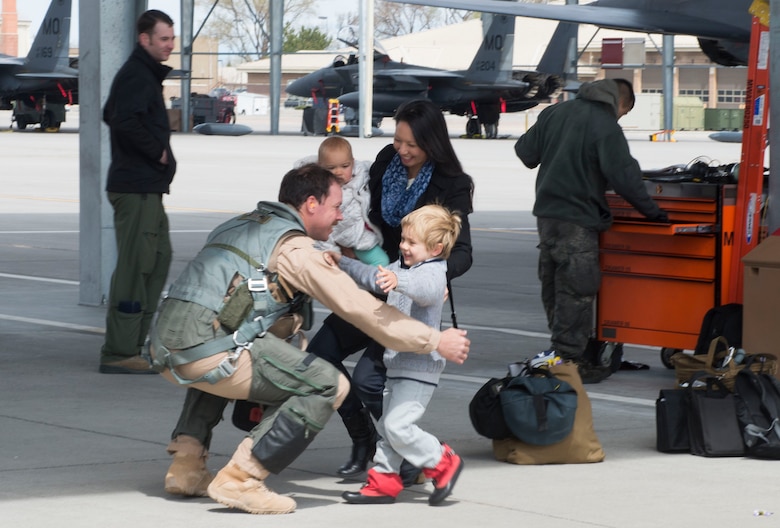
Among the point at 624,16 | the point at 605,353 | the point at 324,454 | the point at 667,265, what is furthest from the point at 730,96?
the point at 324,454

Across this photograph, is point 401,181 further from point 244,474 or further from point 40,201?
point 40,201

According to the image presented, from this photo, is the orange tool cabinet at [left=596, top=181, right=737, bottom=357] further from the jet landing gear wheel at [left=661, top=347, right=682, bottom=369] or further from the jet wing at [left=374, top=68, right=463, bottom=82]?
the jet wing at [left=374, top=68, right=463, bottom=82]

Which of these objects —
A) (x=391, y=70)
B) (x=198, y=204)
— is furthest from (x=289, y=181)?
(x=391, y=70)

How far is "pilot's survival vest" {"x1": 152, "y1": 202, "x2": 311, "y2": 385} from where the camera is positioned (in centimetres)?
544

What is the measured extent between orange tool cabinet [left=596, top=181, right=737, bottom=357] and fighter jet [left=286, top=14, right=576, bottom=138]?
45.9m

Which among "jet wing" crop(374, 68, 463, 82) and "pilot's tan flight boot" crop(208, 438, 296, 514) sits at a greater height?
"jet wing" crop(374, 68, 463, 82)

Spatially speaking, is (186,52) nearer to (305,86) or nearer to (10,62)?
(305,86)

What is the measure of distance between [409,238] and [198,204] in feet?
58.9

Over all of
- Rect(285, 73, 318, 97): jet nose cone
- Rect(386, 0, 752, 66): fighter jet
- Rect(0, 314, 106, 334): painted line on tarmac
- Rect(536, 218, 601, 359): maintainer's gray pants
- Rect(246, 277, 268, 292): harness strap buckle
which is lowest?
Rect(0, 314, 106, 334): painted line on tarmac

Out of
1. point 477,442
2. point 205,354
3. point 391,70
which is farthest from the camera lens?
point 391,70

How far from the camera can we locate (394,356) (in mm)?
5715

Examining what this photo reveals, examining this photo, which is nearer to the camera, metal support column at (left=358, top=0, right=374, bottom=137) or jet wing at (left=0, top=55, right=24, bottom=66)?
metal support column at (left=358, top=0, right=374, bottom=137)

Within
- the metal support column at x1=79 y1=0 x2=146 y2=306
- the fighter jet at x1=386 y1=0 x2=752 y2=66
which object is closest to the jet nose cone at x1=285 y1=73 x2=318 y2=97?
the fighter jet at x1=386 y1=0 x2=752 y2=66

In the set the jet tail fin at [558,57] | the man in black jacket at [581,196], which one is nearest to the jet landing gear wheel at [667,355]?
the man in black jacket at [581,196]
